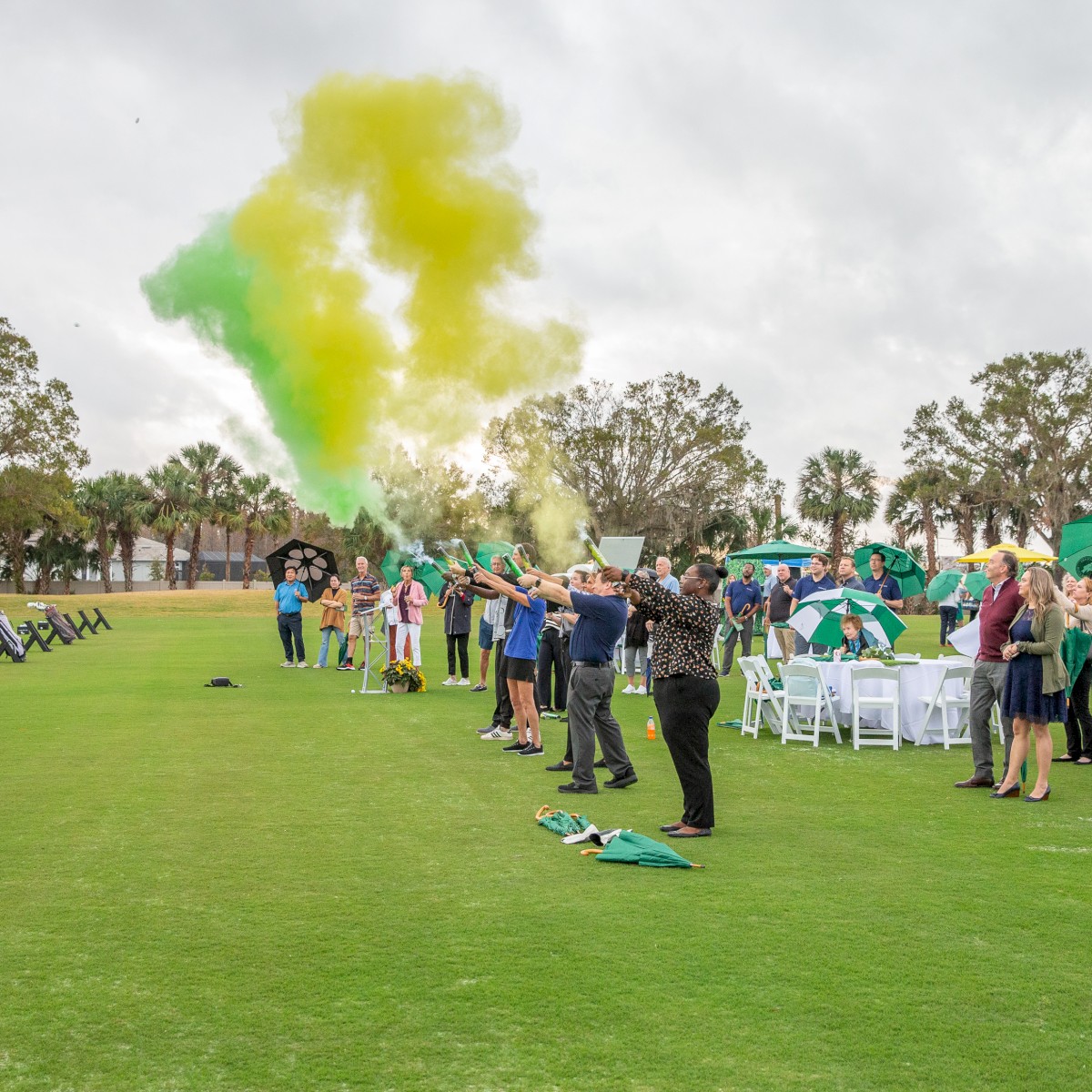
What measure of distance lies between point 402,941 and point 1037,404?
2360 inches

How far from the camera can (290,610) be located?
2059 cm

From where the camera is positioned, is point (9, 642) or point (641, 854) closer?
point (641, 854)

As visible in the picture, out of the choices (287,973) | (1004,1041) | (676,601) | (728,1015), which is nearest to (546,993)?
(728,1015)

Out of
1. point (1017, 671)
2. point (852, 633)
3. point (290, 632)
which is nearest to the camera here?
point (1017, 671)

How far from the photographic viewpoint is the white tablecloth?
39.0 ft

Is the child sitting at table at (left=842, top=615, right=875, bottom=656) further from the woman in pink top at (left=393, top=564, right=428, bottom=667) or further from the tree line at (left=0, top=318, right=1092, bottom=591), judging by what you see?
the tree line at (left=0, top=318, right=1092, bottom=591)

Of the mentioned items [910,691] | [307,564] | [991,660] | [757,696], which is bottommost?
[757,696]

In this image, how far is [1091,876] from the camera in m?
6.24

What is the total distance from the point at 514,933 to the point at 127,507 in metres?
64.0

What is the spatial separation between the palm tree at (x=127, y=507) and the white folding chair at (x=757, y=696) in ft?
186

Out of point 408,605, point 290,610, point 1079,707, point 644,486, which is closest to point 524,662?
point 1079,707

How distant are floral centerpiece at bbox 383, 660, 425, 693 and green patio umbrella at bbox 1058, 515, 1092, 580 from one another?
32.3 ft

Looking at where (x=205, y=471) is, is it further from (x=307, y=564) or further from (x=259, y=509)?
(x=307, y=564)

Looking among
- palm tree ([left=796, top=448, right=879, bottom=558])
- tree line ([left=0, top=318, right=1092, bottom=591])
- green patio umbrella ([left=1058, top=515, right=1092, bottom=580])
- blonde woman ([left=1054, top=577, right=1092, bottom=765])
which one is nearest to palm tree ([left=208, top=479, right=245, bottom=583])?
tree line ([left=0, top=318, right=1092, bottom=591])
